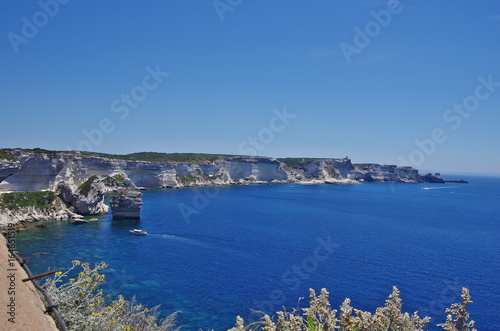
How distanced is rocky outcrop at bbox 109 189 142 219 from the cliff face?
30.8 feet

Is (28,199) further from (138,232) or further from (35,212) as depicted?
(138,232)

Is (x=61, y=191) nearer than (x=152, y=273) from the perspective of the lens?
No

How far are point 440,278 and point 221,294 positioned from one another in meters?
24.0

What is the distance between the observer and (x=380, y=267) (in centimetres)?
4025

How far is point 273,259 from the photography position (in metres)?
42.5

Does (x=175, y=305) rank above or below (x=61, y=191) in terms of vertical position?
below

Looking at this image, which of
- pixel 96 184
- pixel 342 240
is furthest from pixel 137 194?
pixel 342 240

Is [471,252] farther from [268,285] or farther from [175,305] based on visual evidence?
[175,305]

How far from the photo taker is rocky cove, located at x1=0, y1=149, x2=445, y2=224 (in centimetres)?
5988

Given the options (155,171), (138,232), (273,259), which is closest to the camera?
(273,259)

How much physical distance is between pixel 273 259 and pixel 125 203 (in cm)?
3277

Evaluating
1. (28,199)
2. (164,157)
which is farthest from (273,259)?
(164,157)

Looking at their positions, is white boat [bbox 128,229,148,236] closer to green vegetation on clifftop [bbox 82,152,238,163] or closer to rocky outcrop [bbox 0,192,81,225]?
rocky outcrop [bbox 0,192,81,225]

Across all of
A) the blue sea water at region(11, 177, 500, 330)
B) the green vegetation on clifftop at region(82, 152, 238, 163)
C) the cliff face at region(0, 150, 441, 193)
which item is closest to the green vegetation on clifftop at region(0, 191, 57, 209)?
the cliff face at region(0, 150, 441, 193)
